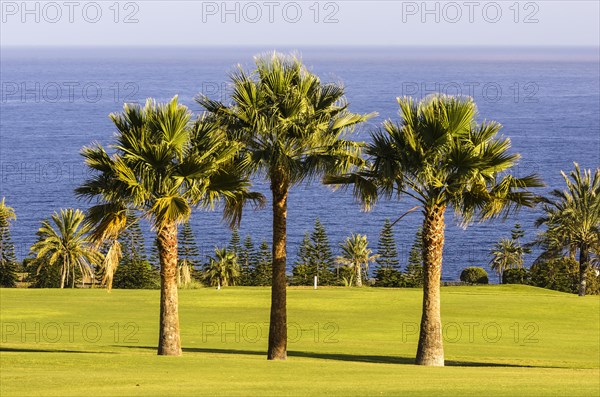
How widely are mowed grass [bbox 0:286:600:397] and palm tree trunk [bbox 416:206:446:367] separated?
584 millimetres

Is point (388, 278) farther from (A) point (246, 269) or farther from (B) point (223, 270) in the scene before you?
(B) point (223, 270)

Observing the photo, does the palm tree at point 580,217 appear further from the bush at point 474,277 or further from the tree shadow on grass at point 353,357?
the tree shadow on grass at point 353,357

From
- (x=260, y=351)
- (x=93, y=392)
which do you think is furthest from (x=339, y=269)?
(x=93, y=392)

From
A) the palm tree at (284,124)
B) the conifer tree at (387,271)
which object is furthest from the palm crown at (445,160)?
the conifer tree at (387,271)

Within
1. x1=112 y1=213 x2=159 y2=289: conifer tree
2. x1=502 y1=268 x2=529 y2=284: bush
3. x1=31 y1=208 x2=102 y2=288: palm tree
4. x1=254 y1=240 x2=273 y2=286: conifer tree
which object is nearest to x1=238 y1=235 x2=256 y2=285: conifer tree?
x1=254 y1=240 x2=273 y2=286: conifer tree

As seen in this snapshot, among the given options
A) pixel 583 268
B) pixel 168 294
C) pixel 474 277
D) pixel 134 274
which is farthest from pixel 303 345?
pixel 474 277

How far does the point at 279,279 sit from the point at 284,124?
11.9 feet

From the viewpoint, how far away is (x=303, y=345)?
1039 inches

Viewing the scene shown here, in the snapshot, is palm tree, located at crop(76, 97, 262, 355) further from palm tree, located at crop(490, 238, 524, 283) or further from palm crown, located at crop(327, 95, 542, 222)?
palm tree, located at crop(490, 238, 524, 283)

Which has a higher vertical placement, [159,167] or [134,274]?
[159,167]

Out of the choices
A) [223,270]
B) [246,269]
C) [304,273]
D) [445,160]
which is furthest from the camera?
[246,269]

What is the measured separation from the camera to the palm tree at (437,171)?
22.2 m

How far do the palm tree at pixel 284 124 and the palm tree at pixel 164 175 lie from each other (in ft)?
1.77

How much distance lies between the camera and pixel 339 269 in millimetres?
68500
